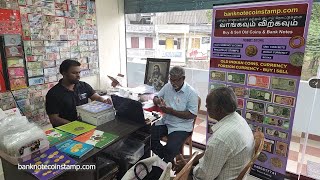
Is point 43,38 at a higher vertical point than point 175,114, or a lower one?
higher

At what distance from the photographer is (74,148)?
1346 mm

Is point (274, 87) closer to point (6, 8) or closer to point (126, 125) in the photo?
point (126, 125)

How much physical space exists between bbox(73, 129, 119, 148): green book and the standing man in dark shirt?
558 millimetres

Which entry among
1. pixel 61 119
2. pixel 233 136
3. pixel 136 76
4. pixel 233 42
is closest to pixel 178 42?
pixel 136 76

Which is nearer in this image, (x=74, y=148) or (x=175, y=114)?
(x=74, y=148)

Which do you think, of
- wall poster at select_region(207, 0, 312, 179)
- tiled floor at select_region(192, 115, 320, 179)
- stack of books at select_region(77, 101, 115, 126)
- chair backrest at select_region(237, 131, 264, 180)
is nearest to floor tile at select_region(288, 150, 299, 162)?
tiled floor at select_region(192, 115, 320, 179)

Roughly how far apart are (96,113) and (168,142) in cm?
80

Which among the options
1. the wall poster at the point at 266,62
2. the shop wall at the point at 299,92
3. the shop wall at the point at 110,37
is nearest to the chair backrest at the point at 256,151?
the wall poster at the point at 266,62

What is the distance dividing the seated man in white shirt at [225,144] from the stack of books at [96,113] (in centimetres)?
86

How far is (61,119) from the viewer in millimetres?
1983

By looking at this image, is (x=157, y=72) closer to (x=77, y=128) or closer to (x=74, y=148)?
(x=77, y=128)

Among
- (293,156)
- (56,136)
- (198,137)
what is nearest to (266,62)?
(293,156)

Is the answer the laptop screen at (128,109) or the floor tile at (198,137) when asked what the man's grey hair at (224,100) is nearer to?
the laptop screen at (128,109)

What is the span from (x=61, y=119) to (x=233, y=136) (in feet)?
5.06
